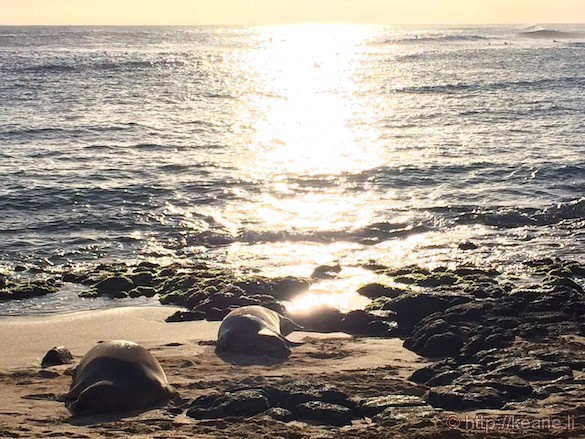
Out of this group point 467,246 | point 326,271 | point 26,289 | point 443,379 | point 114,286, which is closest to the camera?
point 443,379

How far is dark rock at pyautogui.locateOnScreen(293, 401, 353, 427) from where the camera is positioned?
37.7ft

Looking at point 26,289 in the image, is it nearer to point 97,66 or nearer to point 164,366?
point 164,366

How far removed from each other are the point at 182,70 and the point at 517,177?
2204 inches

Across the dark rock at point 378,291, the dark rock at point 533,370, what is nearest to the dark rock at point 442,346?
the dark rock at point 533,370

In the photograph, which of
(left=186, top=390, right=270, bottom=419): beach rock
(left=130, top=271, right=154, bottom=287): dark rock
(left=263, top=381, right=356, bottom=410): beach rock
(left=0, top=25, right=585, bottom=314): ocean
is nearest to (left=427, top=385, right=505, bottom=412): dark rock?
(left=263, top=381, right=356, bottom=410): beach rock

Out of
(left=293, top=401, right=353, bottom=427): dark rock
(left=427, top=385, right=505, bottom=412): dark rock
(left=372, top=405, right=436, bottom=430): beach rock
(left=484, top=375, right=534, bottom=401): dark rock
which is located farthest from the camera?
(left=484, top=375, right=534, bottom=401): dark rock

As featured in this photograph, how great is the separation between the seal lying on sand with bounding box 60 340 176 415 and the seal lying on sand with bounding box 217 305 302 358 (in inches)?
89.6

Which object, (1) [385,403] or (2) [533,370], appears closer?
(1) [385,403]

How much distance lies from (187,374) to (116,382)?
1722mm

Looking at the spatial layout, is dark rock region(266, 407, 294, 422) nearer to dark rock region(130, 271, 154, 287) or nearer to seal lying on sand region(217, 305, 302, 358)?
seal lying on sand region(217, 305, 302, 358)

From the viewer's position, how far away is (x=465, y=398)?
11.8m

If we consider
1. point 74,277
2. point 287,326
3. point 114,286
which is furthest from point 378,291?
point 74,277

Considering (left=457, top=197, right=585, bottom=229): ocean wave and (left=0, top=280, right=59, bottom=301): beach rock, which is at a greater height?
(left=457, top=197, right=585, bottom=229): ocean wave

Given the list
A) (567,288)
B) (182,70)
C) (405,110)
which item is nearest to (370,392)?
(567,288)
